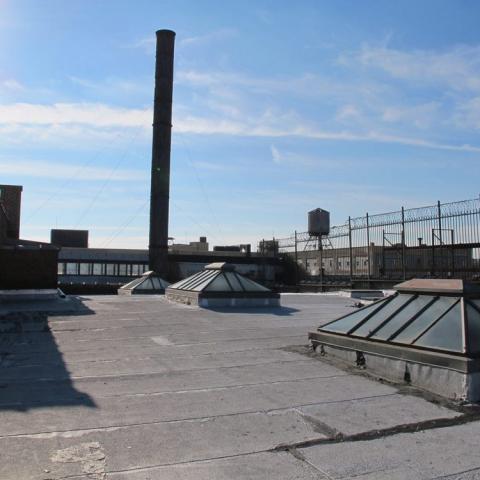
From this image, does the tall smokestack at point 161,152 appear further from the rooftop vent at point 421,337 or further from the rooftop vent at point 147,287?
the rooftop vent at point 421,337

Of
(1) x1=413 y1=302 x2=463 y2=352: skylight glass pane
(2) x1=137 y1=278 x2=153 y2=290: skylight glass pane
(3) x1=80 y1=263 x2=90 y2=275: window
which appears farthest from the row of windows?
(1) x1=413 y1=302 x2=463 y2=352: skylight glass pane

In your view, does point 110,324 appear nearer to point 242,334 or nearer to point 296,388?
point 242,334

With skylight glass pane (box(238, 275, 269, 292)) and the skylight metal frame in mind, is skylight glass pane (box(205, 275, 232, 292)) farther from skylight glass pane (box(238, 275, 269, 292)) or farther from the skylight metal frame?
the skylight metal frame

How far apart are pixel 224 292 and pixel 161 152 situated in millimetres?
29341

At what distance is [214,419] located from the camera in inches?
215

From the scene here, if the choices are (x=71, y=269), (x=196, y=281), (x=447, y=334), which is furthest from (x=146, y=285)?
(x=71, y=269)

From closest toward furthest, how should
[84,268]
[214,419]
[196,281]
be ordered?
[214,419]
[196,281]
[84,268]

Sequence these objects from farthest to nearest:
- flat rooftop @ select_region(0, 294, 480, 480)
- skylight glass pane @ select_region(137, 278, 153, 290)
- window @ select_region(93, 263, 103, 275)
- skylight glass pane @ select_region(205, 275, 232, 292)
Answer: window @ select_region(93, 263, 103, 275)
skylight glass pane @ select_region(137, 278, 153, 290)
skylight glass pane @ select_region(205, 275, 232, 292)
flat rooftop @ select_region(0, 294, 480, 480)

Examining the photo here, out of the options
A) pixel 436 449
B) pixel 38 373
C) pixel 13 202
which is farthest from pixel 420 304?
A: pixel 13 202

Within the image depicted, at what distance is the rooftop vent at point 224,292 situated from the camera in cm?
1743

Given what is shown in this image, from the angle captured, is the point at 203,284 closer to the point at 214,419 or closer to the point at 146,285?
the point at 146,285

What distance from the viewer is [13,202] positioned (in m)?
33.0

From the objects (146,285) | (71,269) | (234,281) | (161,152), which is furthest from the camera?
(71,269)

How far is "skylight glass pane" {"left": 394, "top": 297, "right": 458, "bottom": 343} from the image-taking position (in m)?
7.32
